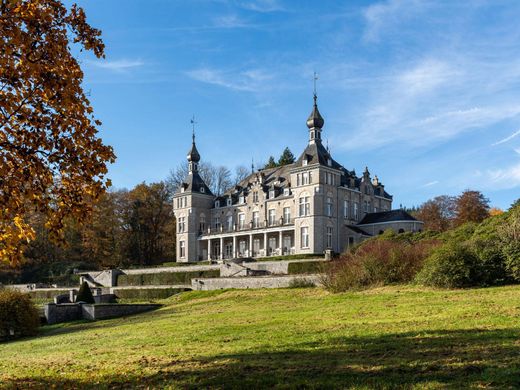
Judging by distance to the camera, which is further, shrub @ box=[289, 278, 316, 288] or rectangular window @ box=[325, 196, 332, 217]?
rectangular window @ box=[325, 196, 332, 217]

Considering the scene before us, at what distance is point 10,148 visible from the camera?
8945mm

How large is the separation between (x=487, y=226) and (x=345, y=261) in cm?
688

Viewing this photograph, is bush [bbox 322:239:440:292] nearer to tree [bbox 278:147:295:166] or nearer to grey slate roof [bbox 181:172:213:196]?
grey slate roof [bbox 181:172:213:196]

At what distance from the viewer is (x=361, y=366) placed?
821 centimetres

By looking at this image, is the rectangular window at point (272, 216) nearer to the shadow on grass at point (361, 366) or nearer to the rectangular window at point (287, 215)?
the rectangular window at point (287, 215)

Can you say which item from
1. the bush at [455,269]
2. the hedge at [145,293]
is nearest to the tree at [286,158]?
the hedge at [145,293]

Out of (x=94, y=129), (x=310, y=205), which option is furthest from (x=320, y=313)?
(x=310, y=205)

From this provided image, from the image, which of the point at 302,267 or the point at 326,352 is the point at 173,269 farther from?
the point at 326,352

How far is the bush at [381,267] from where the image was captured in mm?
23344

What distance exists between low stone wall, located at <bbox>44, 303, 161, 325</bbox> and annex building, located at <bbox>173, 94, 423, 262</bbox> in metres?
24.5

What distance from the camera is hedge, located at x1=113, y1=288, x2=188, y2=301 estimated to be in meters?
42.2

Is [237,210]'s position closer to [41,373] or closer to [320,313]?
[320,313]

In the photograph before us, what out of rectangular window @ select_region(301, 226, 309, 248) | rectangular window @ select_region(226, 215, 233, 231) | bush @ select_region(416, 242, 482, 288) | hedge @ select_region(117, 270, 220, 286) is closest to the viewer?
bush @ select_region(416, 242, 482, 288)

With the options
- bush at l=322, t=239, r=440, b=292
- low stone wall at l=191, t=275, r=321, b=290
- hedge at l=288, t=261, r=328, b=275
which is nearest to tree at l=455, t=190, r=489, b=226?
hedge at l=288, t=261, r=328, b=275
